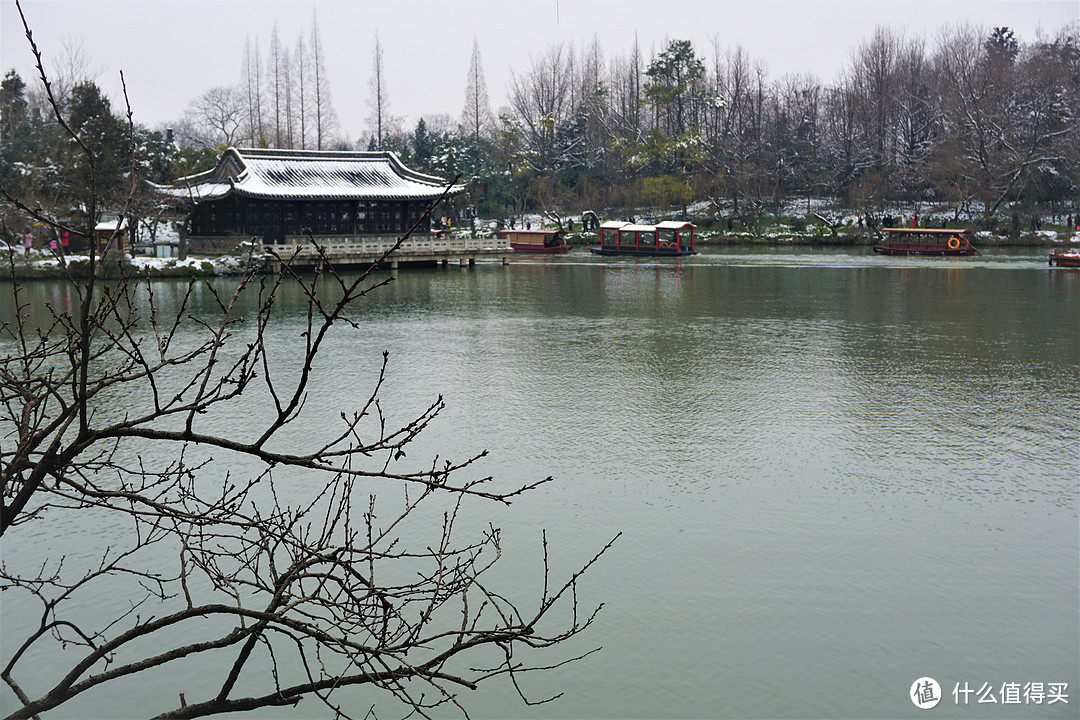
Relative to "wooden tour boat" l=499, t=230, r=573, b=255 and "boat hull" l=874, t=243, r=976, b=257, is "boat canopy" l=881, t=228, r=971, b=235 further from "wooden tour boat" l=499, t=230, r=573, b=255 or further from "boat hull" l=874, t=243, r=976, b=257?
"wooden tour boat" l=499, t=230, r=573, b=255

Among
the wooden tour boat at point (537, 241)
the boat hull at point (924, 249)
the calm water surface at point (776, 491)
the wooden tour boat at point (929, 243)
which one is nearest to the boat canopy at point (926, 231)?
the wooden tour boat at point (929, 243)

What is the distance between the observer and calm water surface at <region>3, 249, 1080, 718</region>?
6723 mm

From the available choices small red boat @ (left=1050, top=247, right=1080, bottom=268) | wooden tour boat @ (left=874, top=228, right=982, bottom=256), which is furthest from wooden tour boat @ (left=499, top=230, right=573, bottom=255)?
small red boat @ (left=1050, top=247, right=1080, bottom=268)

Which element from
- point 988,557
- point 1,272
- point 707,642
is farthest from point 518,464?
point 1,272

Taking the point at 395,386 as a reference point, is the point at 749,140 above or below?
above

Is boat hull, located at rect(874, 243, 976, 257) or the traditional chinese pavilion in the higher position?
the traditional chinese pavilion

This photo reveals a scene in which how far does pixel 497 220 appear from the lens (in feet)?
204

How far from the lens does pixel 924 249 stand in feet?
141

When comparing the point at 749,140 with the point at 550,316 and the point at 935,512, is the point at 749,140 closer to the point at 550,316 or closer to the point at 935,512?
the point at 550,316

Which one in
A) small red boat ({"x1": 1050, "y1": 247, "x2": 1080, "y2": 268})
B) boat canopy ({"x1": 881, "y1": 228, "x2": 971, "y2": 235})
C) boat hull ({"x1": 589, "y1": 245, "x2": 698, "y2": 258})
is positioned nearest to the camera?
small red boat ({"x1": 1050, "y1": 247, "x2": 1080, "y2": 268})

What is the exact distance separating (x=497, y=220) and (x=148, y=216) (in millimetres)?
30160

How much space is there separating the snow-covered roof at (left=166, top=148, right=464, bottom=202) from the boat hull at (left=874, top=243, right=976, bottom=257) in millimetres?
20311

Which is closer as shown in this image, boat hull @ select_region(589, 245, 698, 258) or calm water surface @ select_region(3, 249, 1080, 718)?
calm water surface @ select_region(3, 249, 1080, 718)

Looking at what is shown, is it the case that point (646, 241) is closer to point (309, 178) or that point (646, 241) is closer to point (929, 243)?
point (929, 243)
